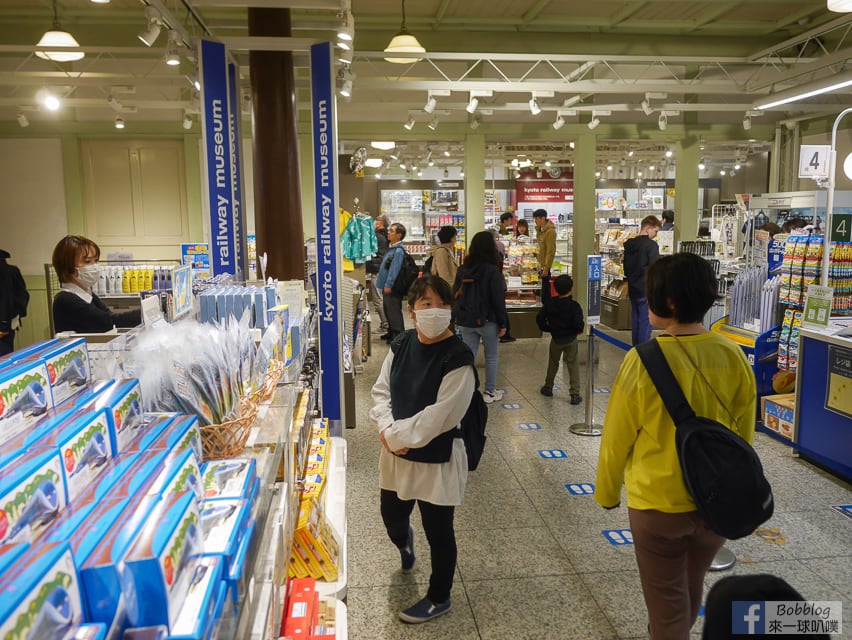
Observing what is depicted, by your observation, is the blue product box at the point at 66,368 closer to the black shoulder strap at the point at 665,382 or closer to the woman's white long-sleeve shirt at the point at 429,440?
the woman's white long-sleeve shirt at the point at 429,440

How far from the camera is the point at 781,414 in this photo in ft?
17.7

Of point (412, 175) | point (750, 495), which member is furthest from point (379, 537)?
point (412, 175)

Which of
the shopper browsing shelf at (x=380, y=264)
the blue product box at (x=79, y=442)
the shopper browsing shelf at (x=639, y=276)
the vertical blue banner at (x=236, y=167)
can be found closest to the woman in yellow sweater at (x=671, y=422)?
the blue product box at (x=79, y=442)

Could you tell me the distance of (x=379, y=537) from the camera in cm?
388

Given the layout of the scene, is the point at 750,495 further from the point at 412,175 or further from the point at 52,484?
the point at 412,175

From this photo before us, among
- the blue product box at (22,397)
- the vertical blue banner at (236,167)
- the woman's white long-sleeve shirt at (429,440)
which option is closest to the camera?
the blue product box at (22,397)

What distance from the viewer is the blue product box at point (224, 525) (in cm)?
105

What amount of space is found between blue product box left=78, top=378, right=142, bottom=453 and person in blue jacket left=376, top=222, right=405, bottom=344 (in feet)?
24.0

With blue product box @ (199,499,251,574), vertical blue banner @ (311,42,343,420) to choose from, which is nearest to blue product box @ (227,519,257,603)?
blue product box @ (199,499,251,574)

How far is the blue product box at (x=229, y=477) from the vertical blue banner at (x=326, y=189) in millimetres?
3289

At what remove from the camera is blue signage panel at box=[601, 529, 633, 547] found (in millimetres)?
3775

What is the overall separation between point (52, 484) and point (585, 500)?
12.7ft

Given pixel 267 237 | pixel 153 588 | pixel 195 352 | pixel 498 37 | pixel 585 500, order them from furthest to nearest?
pixel 498 37, pixel 267 237, pixel 585 500, pixel 195 352, pixel 153 588

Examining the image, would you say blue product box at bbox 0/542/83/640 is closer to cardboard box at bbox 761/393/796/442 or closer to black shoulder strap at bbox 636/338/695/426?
black shoulder strap at bbox 636/338/695/426
